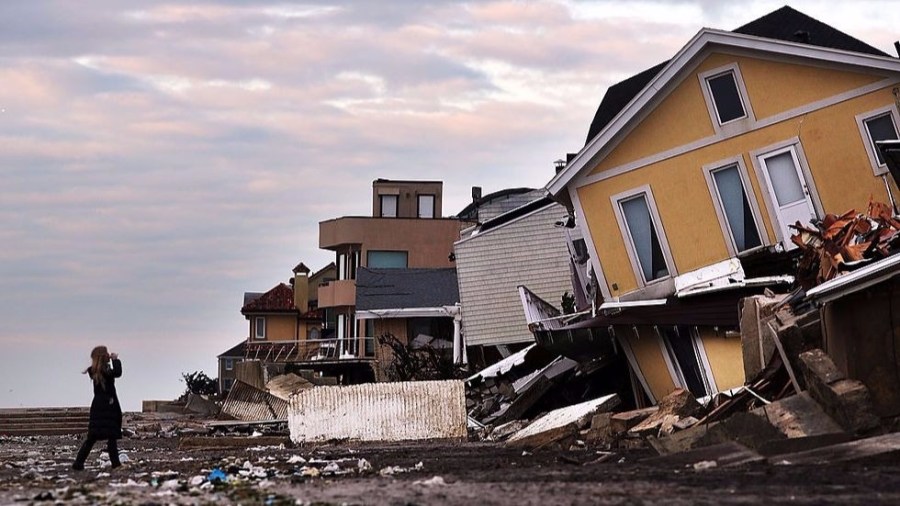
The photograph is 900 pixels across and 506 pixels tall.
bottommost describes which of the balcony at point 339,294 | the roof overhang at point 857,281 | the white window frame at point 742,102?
the roof overhang at point 857,281

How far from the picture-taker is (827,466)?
12.3m

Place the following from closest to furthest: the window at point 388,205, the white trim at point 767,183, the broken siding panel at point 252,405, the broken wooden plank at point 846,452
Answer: the broken wooden plank at point 846,452 → the white trim at point 767,183 → the broken siding panel at point 252,405 → the window at point 388,205

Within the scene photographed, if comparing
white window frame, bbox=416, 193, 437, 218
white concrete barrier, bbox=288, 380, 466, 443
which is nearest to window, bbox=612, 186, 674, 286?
white concrete barrier, bbox=288, 380, 466, 443

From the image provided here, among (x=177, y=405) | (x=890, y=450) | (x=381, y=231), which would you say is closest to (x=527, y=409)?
(x=890, y=450)

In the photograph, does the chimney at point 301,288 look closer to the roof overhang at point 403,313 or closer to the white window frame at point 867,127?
the roof overhang at point 403,313

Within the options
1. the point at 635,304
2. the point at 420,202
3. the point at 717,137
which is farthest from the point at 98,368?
the point at 420,202

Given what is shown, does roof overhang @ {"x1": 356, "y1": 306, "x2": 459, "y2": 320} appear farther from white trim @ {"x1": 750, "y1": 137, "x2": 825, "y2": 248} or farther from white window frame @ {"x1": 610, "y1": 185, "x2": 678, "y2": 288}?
white trim @ {"x1": 750, "y1": 137, "x2": 825, "y2": 248}

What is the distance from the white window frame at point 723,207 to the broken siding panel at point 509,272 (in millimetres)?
19176

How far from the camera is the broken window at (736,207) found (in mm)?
25125

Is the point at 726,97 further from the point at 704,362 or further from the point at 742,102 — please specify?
the point at 704,362

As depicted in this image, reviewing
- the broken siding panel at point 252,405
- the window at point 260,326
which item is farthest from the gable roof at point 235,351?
the broken siding panel at point 252,405

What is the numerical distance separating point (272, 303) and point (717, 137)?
6433cm

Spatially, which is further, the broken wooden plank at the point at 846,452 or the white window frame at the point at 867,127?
the white window frame at the point at 867,127

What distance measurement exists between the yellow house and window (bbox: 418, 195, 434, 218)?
43.6m
